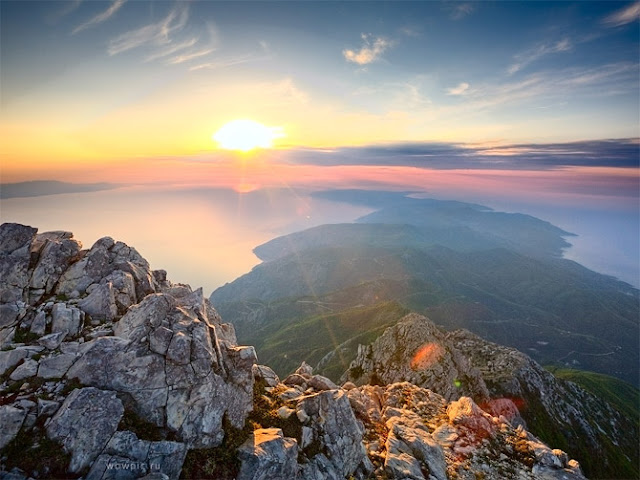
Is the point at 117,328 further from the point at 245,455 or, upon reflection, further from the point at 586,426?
the point at 586,426

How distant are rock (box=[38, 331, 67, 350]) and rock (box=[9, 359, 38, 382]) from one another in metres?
1.46

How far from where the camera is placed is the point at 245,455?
2342cm

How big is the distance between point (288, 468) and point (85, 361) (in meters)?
16.2

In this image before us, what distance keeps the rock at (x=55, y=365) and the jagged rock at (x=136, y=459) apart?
611 centimetres

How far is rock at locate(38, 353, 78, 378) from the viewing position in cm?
2242

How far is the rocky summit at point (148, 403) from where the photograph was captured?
2034 cm

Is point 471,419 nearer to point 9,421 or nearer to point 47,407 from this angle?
→ point 47,407

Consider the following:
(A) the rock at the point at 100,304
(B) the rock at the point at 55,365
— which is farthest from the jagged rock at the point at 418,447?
(A) the rock at the point at 100,304

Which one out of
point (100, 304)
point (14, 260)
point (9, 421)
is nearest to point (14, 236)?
point (14, 260)

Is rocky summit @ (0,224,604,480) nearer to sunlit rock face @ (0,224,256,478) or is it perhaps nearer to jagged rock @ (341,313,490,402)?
sunlit rock face @ (0,224,256,478)

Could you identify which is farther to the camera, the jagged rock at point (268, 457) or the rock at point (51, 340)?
the rock at point (51, 340)

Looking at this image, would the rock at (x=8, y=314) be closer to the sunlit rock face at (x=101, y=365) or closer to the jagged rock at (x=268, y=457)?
the sunlit rock face at (x=101, y=365)

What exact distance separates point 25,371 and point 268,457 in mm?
17322

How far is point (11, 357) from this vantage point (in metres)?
22.5
